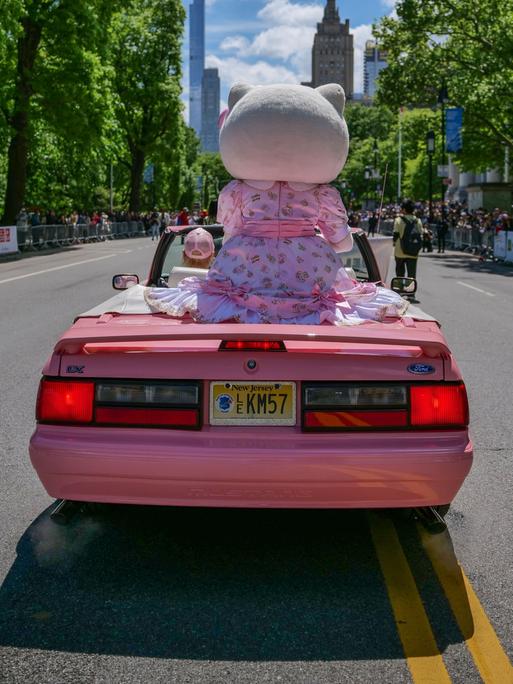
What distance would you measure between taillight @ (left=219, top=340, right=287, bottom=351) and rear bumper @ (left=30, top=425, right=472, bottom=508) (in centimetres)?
33

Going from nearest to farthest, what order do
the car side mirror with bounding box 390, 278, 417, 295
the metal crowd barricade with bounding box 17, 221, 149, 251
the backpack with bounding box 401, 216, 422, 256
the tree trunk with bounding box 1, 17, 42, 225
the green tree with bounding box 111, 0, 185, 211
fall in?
the car side mirror with bounding box 390, 278, 417, 295, the backpack with bounding box 401, 216, 422, 256, the tree trunk with bounding box 1, 17, 42, 225, the metal crowd barricade with bounding box 17, 221, 149, 251, the green tree with bounding box 111, 0, 185, 211

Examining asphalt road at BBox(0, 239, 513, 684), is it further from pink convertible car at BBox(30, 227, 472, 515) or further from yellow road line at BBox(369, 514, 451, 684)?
pink convertible car at BBox(30, 227, 472, 515)

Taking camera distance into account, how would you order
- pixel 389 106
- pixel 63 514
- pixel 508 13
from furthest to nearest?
pixel 389 106 → pixel 508 13 → pixel 63 514

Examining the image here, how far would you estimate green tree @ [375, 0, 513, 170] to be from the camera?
36.4 m

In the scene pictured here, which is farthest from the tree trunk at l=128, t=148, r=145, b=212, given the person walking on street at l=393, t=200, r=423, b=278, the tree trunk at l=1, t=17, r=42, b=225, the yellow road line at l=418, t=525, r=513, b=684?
the yellow road line at l=418, t=525, r=513, b=684

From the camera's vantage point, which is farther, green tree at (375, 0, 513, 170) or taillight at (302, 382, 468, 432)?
green tree at (375, 0, 513, 170)

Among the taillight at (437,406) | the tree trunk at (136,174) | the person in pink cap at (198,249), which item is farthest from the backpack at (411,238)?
the tree trunk at (136,174)

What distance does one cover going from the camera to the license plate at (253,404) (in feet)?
12.7

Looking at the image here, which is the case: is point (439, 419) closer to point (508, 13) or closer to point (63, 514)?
point (63, 514)

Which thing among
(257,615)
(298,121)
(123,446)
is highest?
(298,121)

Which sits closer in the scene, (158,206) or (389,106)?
(389,106)

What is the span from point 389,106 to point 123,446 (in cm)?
3936

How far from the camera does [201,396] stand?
3.89 metres

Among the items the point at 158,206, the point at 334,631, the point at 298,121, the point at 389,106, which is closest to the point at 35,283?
the point at 298,121
